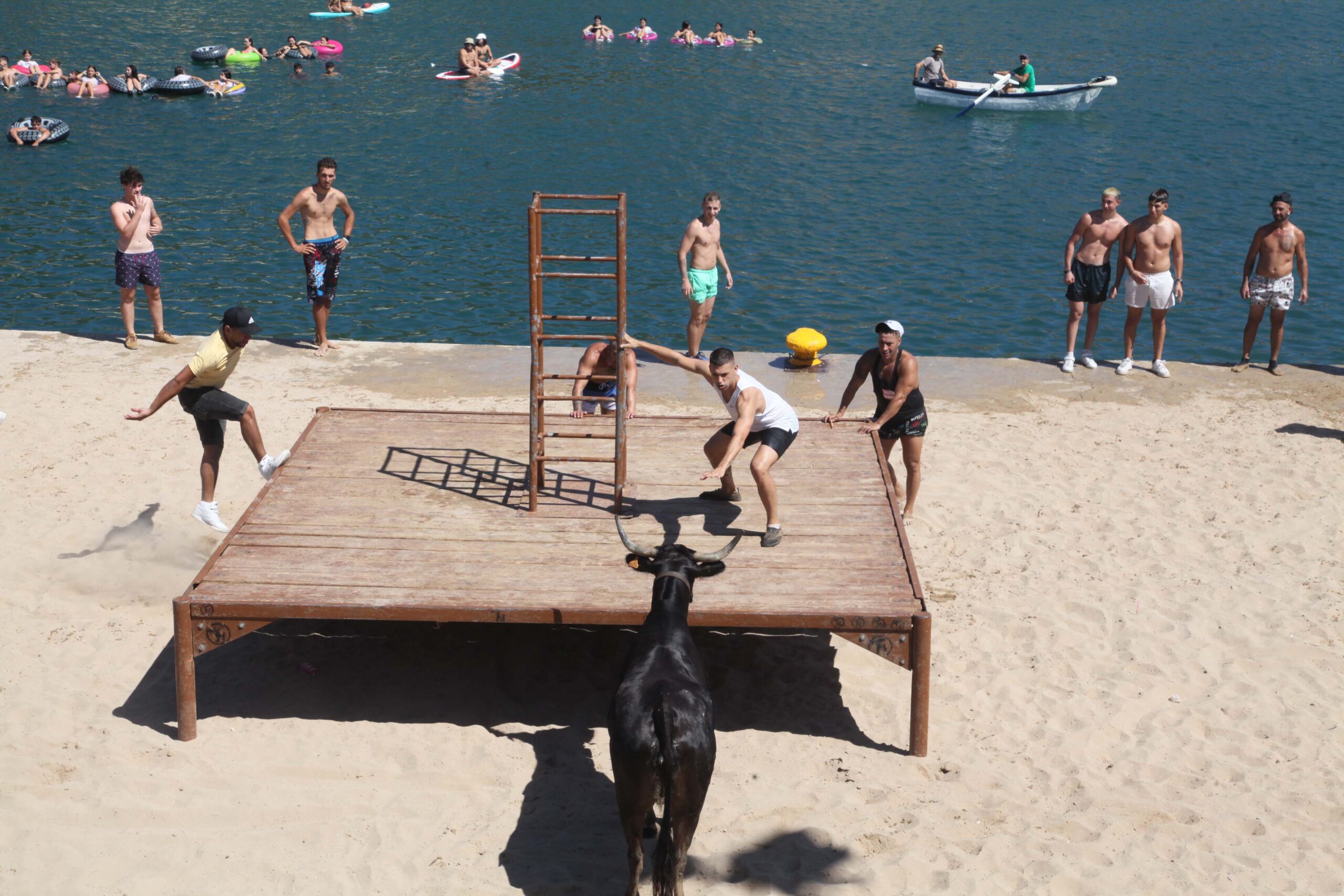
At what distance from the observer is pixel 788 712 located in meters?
8.56

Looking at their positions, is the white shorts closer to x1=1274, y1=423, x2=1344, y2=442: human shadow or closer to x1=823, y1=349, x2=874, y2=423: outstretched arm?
x1=1274, y1=423, x2=1344, y2=442: human shadow

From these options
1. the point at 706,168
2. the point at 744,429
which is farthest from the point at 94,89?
the point at 744,429

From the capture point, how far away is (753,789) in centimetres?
767

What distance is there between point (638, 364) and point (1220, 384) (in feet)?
20.9

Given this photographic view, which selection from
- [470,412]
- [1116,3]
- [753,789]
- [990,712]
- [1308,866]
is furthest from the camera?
[1116,3]

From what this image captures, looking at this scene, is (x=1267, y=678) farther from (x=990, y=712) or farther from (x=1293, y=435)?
(x=1293, y=435)

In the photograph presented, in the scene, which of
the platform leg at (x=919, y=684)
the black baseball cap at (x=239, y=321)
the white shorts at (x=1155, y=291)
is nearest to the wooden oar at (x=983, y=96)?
the white shorts at (x=1155, y=291)

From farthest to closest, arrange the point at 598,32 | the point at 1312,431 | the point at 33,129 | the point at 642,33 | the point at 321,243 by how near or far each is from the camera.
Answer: the point at 642,33
the point at 598,32
the point at 33,129
the point at 321,243
the point at 1312,431

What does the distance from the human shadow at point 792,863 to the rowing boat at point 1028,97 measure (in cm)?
3028

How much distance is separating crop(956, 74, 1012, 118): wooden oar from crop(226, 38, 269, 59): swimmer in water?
844 inches

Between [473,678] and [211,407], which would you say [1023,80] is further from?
[473,678]

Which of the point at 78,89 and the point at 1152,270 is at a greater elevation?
the point at 78,89

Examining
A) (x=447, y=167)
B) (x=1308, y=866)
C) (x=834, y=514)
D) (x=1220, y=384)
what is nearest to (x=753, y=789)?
(x=834, y=514)

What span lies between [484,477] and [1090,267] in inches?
311
